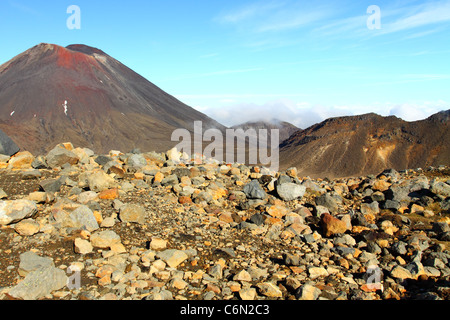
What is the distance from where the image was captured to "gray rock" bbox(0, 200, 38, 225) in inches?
188

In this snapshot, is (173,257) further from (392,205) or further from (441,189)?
(441,189)

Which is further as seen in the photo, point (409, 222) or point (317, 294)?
point (409, 222)

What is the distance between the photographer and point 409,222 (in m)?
6.51

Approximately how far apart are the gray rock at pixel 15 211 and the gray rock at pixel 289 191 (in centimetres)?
465

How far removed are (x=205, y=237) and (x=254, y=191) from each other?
2.18 metres

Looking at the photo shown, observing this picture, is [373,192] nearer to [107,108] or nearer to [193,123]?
[107,108]

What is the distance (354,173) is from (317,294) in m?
30.4

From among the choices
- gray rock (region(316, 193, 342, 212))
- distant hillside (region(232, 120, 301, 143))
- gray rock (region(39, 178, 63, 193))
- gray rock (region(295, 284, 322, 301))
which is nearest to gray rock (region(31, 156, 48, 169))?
gray rock (region(39, 178, 63, 193))

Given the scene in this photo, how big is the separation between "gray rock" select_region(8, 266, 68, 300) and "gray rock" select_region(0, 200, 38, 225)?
1568 mm

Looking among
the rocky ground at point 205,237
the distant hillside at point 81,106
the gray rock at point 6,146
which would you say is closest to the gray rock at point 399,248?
the rocky ground at point 205,237

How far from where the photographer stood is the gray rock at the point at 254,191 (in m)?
6.98

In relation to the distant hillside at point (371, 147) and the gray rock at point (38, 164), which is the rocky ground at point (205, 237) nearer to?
the gray rock at point (38, 164)

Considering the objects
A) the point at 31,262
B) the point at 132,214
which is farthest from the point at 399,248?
the point at 31,262
